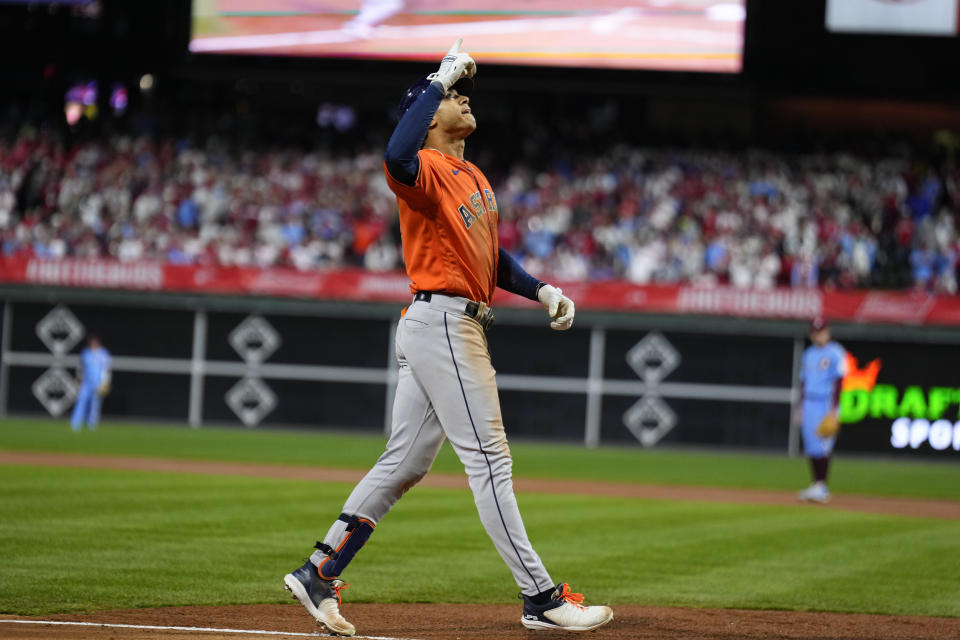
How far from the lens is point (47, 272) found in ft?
77.5

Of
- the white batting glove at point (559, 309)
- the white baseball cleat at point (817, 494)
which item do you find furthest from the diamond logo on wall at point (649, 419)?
the white batting glove at point (559, 309)

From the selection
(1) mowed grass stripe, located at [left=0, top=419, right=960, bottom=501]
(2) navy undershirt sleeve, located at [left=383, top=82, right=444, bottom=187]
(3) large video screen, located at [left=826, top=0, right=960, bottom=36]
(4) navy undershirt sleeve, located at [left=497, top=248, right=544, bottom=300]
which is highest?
(3) large video screen, located at [left=826, top=0, right=960, bottom=36]

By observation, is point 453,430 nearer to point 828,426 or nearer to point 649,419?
point 828,426

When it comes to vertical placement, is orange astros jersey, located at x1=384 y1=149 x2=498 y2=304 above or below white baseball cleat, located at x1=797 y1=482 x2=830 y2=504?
above

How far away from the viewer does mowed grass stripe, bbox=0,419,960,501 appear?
1694 centimetres

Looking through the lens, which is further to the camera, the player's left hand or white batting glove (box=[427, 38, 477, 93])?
the player's left hand

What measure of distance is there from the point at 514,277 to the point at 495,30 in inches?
799

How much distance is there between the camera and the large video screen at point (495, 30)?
979 inches

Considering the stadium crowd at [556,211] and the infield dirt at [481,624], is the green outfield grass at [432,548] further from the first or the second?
the stadium crowd at [556,211]

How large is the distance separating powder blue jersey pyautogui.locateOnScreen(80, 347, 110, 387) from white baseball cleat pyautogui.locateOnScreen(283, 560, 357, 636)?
58.2ft

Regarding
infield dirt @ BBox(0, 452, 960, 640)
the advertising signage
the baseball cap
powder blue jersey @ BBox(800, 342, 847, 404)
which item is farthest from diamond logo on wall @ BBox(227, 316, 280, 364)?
the baseball cap

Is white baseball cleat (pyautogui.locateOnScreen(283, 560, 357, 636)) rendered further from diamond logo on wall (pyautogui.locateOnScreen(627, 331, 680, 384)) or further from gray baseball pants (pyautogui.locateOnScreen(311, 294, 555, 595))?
diamond logo on wall (pyautogui.locateOnScreen(627, 331, 680, 384))

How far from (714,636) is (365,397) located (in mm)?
18460

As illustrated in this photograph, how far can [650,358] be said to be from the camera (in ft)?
76.1
